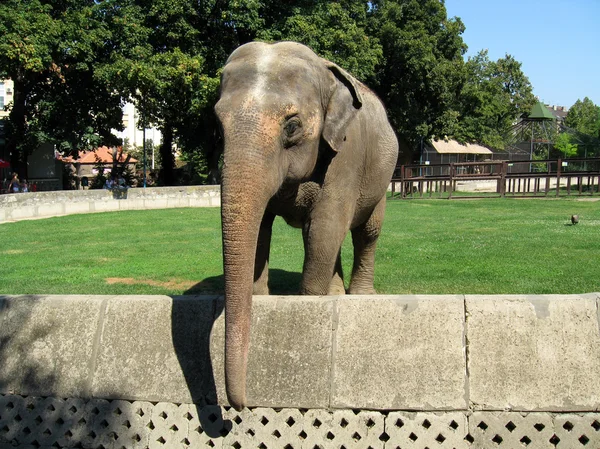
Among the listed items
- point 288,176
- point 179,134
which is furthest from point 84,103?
point 288,176

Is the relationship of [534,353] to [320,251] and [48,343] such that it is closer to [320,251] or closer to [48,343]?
[320,251]

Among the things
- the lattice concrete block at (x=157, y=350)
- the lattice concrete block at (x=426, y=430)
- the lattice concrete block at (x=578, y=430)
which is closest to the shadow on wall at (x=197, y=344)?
the lattice concrete block at (x=157, y=350)

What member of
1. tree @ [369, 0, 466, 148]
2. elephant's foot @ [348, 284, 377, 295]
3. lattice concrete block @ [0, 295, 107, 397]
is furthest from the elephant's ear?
tree @ [369, 0, 466, 148]

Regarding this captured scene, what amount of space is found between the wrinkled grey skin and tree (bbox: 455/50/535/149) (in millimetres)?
43947

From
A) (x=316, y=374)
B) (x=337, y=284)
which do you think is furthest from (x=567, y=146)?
(x=316, y=374)

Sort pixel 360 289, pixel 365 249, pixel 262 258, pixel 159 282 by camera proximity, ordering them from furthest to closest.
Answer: pixel 159 282, pixel 360 289, pixel 365 249, pixel 262 258

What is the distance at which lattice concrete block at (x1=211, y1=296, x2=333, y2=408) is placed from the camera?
507 centimetres

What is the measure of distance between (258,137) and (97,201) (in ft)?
82.8

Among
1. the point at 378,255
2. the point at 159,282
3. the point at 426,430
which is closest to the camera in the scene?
the point at 426,430

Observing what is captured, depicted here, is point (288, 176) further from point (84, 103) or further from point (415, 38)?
point (415, 38)

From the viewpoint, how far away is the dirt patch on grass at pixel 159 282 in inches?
378

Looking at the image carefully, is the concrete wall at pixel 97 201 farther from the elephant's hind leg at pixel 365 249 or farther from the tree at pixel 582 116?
the tree at pixel 582 116

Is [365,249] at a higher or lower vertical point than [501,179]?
lower

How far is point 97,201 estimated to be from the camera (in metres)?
28.2
